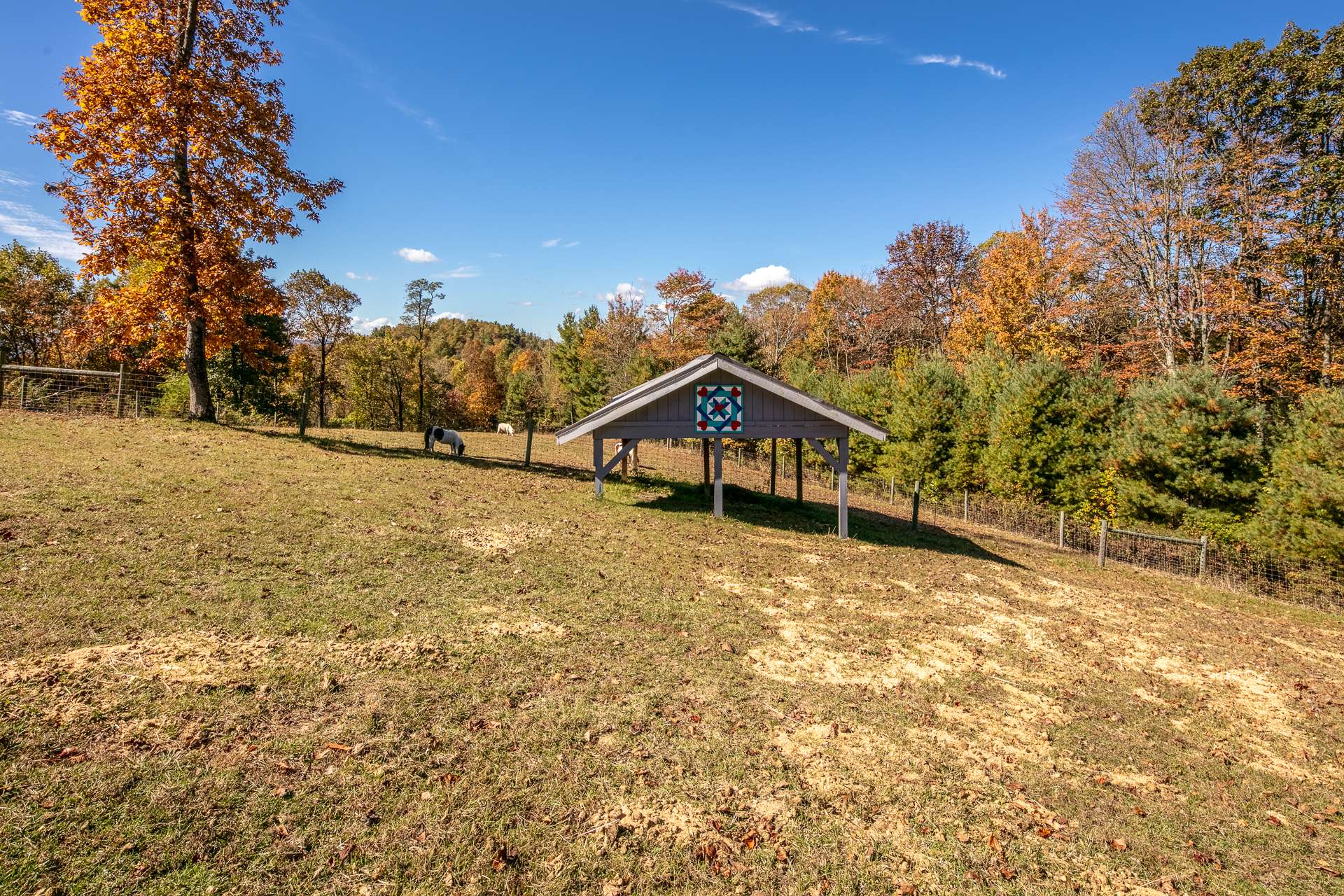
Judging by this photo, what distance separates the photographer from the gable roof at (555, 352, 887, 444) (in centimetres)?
1454

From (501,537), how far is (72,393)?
649 inches

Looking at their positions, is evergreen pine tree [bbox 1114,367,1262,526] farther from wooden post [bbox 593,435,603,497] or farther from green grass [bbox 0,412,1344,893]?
wooden post [bbox 593,435,603,497]

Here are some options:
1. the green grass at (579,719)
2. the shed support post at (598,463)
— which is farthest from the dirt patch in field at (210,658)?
the shed support post at (598,463)

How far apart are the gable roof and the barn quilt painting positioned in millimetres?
440

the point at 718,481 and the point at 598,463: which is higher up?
the point at 598,463

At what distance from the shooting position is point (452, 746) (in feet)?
17.1

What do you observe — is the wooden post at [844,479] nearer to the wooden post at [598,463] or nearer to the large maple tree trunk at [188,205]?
the wooden post at [598,463]

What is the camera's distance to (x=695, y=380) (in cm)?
1483

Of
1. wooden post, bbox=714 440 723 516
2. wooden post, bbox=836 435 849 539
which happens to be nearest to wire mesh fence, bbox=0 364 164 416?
wooden post, bbox=714 440 723 516

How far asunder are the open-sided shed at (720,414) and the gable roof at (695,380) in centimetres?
2

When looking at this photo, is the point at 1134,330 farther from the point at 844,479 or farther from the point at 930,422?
the point at 844,479

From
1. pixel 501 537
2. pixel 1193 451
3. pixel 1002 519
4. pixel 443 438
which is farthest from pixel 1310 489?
pixel 443 438

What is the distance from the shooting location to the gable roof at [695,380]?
14.5m

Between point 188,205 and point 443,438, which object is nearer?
point 188,205
